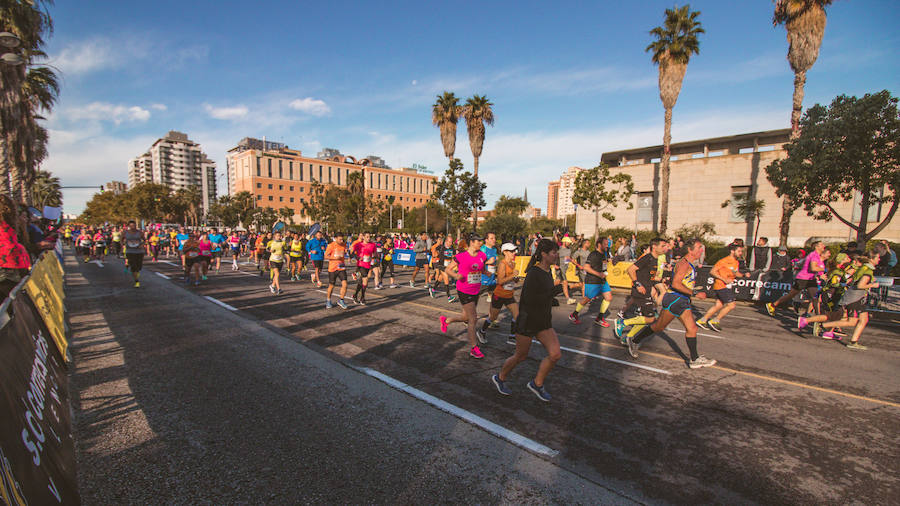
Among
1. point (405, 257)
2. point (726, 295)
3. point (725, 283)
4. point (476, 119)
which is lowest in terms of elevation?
point (405, 257)

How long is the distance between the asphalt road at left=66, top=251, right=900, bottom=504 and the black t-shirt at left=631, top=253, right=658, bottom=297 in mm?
1133

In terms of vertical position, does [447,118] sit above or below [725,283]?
above

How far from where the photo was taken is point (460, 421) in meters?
4.09

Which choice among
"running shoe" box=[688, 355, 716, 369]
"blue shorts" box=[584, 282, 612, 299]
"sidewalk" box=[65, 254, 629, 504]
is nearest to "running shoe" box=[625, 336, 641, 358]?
"running shoe" box=[688, 355, 716, 369]

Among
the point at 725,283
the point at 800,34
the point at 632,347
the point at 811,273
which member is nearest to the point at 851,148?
the point at 811,273

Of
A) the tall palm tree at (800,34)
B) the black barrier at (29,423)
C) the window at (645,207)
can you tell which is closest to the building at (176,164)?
the window at (645,207)

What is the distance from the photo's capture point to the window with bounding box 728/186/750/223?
32938 millimetres

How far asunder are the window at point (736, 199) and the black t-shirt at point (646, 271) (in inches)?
1248

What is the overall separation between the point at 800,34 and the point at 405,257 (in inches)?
865

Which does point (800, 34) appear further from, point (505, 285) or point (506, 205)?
point (506, 205)

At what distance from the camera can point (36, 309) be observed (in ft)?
15.1


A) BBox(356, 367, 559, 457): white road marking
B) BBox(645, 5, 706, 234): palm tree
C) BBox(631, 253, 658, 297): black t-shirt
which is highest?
BBox(645, 5, 706, 234): palm tree

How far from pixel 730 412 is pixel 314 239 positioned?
1495cm

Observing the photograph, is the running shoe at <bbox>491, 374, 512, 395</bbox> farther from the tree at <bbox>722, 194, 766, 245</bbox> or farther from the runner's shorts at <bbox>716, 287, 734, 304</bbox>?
the tree at <bbox>722, 194, 766, 245</bbox>
